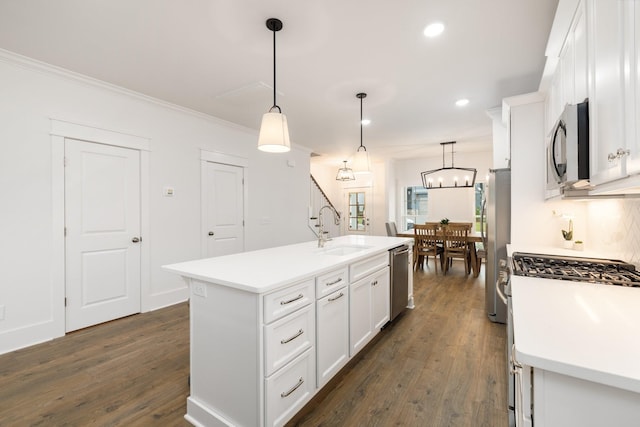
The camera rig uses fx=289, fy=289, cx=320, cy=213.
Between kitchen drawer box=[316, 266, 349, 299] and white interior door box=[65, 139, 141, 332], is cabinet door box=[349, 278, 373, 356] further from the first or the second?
white interior door box=[65, 139, 141, 332]

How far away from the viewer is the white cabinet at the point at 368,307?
2.27 meters

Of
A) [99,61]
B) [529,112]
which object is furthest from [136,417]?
[529,112]

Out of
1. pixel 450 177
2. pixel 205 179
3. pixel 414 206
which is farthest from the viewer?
pixel 414 206

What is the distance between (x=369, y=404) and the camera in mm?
1861

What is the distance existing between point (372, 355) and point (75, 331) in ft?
9.78

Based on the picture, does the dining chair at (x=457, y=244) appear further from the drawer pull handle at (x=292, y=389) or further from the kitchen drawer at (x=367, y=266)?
the drawer pull handle at (x=292, y=389)

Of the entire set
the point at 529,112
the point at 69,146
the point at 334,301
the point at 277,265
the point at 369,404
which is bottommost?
the point at 369,404

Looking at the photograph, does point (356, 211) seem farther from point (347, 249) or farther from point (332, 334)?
point (332, 334)

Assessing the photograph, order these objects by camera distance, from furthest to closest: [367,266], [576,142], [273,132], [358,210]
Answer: [358,210], [367,266], [273,132], [576,142]

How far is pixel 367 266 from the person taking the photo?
2.50 metres

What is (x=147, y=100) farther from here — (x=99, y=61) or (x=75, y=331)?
(x=75, y=331)

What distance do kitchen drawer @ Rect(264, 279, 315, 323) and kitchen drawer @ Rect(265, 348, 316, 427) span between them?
300 mm

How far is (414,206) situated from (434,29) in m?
6.32

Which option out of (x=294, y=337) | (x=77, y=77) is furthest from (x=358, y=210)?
(x=294, y=337)
